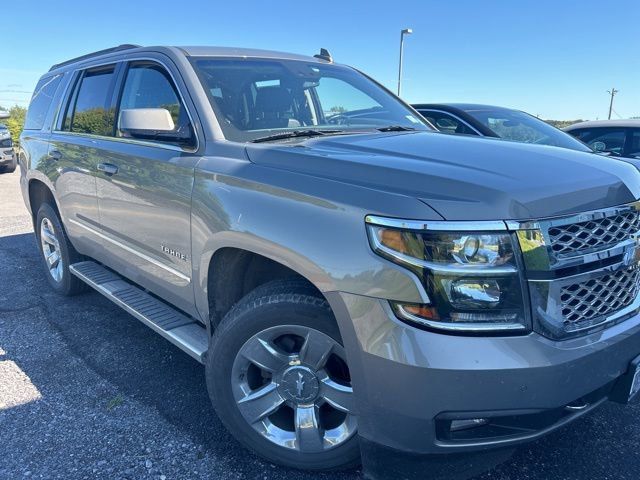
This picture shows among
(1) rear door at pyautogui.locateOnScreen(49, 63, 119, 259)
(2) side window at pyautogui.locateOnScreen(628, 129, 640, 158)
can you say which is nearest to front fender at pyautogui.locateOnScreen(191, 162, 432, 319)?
(1) rear door at pyautogui.locateOnScreen(49, 63, 119, 259)

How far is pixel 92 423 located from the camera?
2.79 meters

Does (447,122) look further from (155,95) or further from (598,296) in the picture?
(598,296)

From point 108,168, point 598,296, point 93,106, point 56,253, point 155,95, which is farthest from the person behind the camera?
point 56,253

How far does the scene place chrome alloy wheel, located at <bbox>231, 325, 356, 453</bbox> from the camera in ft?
7.11

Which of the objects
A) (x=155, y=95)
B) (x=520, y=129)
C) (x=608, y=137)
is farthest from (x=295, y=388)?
(x=608, y=137)

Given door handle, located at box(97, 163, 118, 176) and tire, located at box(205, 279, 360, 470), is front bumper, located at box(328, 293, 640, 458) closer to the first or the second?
tire, located at box(205, 279, 360, 470)

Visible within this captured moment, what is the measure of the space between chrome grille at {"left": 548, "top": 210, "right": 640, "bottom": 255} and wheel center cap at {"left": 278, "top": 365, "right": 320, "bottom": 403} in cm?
110

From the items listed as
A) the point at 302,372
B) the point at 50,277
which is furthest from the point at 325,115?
the point at 50,277

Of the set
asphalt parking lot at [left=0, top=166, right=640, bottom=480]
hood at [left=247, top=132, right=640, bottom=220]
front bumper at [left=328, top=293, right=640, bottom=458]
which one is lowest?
asphalt parking lot at [left=0, top=166, right=640, bottom=480]

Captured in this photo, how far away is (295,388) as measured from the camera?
89.1 inches

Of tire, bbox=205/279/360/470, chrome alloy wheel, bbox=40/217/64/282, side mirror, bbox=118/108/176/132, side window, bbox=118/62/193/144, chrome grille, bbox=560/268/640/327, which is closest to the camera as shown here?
chrome grille, bbox=560/268/640/327

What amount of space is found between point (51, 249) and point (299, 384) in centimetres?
372

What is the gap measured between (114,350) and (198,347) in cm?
127

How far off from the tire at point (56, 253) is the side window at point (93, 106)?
895mm
